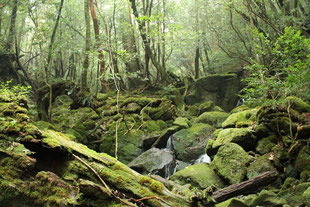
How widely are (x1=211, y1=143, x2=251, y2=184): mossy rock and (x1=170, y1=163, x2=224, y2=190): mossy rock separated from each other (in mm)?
225

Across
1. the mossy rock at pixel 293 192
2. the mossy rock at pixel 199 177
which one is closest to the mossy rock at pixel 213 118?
the mossy rock at pixel 199 177

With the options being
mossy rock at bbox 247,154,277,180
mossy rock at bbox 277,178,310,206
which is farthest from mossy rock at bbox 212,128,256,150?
mossy rock at bbox 277,178,310,206

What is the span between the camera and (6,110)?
3.16 meters

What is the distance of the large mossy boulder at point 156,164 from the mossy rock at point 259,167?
3.22m

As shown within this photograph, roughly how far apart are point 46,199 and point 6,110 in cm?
155

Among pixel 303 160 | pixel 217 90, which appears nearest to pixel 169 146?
pixel 303 160

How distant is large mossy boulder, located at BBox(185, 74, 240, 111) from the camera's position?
16828 mm

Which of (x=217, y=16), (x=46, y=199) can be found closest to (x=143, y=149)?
(x=46, y=199)

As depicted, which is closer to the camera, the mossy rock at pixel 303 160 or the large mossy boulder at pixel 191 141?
the mossy rock at pixel 303 160

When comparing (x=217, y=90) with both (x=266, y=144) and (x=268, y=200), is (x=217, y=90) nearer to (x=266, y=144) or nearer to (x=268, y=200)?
(x=266, y=144)

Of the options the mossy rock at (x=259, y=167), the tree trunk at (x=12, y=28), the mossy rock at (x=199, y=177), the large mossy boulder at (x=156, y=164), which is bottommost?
the large mossy boulder at (x=156, y=164)

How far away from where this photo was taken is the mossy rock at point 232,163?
5820mm

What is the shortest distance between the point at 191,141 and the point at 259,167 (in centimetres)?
419

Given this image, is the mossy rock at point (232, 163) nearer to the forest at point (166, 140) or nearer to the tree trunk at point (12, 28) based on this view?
the forest at point (166, 140)
